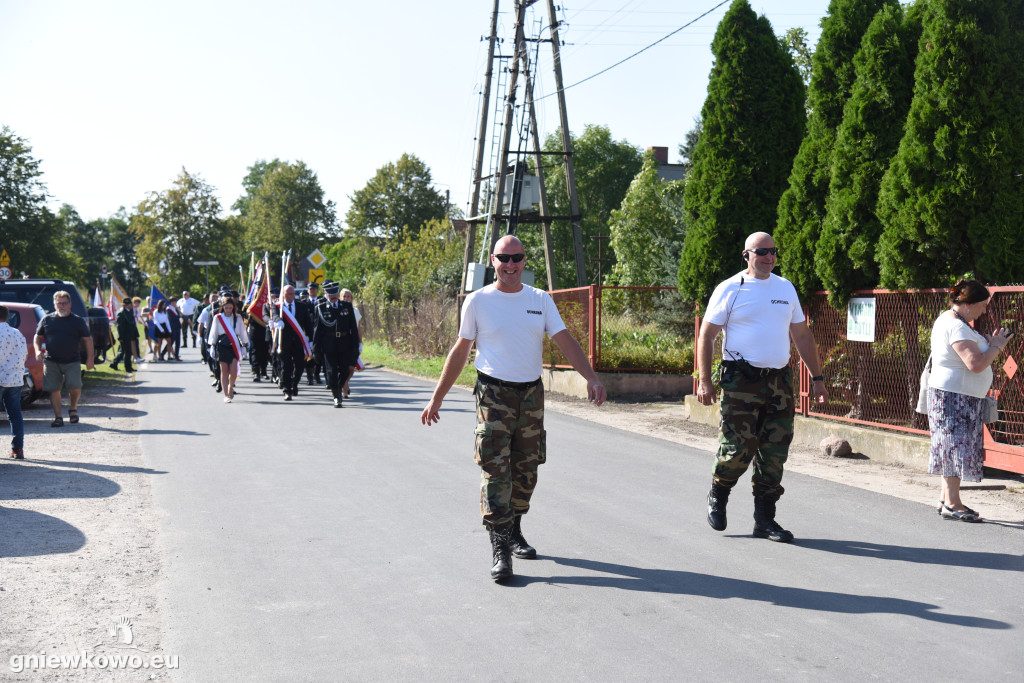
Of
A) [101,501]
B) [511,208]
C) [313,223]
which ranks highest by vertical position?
[313,223]

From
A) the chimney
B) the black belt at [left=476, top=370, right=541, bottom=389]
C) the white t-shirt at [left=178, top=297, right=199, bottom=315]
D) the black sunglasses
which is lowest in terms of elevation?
the black belt at [left=476, top=370, right=541, bottom=389]

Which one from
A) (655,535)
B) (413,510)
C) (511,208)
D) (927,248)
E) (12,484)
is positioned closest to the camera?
(655,535)

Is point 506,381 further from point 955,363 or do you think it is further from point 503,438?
point 955,363

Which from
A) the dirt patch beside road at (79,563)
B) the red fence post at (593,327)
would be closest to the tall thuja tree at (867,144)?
the red fence post at (593,327)

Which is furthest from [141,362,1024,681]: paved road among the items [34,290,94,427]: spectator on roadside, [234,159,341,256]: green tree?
[234,159,341,256]: green tree

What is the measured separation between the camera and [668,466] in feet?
31.8

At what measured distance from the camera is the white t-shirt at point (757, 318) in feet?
20.8

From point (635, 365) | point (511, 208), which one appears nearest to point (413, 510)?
point (635, 365)

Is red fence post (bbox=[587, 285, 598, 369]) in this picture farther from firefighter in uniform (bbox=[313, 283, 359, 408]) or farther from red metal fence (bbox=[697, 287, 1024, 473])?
red metal fence (bbox=[697, 287, 1024, 473])

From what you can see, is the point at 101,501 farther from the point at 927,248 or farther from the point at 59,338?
the point at 927,248

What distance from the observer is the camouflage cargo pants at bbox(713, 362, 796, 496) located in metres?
6.32

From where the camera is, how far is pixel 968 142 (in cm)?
921

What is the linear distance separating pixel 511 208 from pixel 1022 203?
18086 millimetres

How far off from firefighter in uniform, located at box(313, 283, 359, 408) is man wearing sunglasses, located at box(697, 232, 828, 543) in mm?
10123
